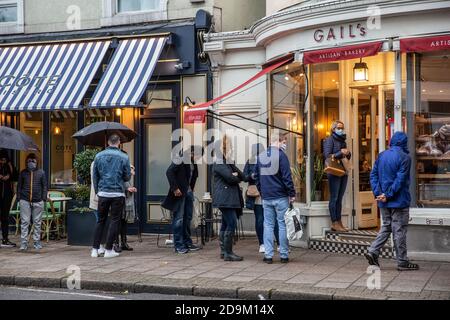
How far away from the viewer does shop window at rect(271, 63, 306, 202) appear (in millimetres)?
13500

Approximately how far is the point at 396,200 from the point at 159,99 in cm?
666

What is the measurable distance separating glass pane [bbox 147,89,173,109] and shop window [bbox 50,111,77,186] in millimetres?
2056

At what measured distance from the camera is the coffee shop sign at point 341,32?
12117 mm

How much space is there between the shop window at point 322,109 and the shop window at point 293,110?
0.22 m

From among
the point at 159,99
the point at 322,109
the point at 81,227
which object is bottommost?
the point at 81,227

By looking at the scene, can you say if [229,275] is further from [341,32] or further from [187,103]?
[187,103]

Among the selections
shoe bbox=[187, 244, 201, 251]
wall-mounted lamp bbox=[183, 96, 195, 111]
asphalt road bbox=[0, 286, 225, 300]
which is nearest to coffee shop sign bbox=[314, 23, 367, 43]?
wall-mounted lamp bbox=[183, 96, 195, 111]

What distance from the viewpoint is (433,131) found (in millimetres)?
11914

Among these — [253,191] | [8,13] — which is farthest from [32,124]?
[253,191]

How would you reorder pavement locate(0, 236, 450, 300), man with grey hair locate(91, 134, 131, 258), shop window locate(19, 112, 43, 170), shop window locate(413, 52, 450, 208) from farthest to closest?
shop window locate(19, 112, 43, 170)
man with grey hair locate(91, 134, 131, 258)
shop window locate(413, 52, 450, 208)
pavement locate(0, 236, 450, 300)

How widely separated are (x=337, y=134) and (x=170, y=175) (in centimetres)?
307

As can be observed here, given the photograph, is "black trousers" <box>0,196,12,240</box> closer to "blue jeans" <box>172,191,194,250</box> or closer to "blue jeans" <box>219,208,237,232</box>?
"blue jeans" <box>172,191,194,250</box>
